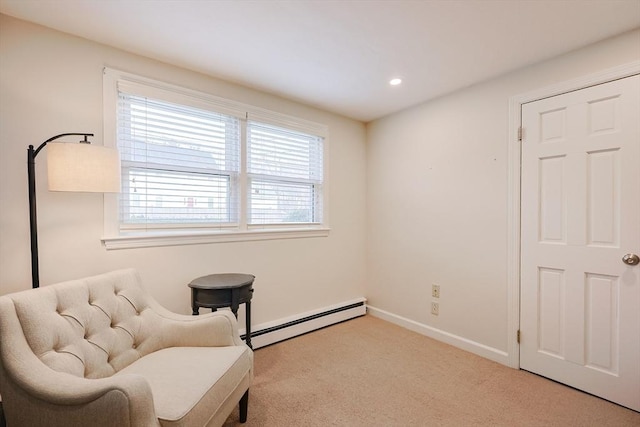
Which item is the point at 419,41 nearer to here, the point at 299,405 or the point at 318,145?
the point at 318,145

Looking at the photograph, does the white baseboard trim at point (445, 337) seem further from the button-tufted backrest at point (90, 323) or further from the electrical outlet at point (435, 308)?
the button-tufted backrest at point (90, 323)

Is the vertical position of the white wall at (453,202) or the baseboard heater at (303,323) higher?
the white wall at (453,202)

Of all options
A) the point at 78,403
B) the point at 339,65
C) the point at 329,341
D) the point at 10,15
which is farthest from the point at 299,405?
the point at 10,15

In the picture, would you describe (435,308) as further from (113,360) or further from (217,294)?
(113,360)

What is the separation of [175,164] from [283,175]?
99cm

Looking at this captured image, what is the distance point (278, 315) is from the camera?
278cm

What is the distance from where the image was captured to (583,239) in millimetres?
1958

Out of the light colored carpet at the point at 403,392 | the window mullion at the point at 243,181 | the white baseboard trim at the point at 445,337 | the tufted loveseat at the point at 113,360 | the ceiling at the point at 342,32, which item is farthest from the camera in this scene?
the window mullion at the point at 243,181

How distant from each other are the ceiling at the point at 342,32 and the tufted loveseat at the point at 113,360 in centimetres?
150

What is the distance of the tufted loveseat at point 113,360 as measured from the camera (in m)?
1.02

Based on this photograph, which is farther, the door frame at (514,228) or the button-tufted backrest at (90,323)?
the door frame at (514,228)

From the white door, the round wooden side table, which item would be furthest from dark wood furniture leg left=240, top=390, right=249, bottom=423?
the white door

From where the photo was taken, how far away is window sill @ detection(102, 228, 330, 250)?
201 cm

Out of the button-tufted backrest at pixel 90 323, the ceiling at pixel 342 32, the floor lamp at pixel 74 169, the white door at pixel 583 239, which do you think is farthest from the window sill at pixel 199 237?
the white door at pixel 583 239
